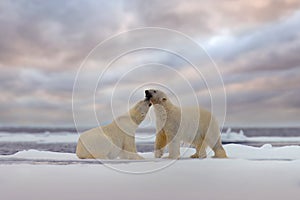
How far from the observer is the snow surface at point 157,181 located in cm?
420

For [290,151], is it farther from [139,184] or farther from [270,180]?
[139,184]

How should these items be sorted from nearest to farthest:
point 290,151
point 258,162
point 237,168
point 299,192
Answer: point 299,192 < point 237,168 < point 258,162 < point 290,151

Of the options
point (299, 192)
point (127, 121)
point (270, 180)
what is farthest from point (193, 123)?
point (299, 192)

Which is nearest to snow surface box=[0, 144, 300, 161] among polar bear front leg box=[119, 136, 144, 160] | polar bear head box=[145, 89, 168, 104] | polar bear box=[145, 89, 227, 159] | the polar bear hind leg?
the polar bear hind leg

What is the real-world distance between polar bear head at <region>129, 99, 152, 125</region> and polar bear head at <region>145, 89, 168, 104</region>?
8cm

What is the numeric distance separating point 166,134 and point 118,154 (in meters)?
0.80

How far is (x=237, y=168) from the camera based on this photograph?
524cm

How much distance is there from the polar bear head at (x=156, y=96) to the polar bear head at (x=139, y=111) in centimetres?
8

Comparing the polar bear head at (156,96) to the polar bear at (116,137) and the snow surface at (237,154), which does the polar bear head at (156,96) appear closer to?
the polar bear at (116,137)

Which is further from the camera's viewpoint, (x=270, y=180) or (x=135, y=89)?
(x=135, y=89)

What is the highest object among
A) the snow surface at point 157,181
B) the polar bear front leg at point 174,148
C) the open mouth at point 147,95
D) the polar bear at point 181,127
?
the open mouth at point 147,95

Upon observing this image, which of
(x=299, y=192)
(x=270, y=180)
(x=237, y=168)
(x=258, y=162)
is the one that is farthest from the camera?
(x=258, y=162)

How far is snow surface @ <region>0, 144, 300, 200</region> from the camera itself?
420cm

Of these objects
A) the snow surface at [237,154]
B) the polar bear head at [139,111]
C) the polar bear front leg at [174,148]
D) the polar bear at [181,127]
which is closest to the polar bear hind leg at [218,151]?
the polar bear at [181,127]
